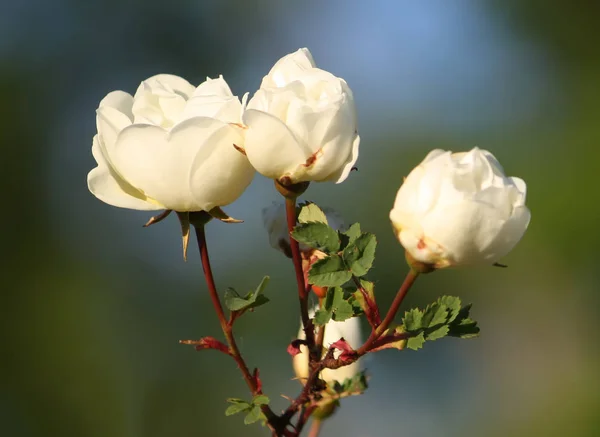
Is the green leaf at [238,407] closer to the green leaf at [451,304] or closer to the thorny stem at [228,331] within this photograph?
the thorny stem at [228,331]

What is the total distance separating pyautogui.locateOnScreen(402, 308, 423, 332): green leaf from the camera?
17.4 inches

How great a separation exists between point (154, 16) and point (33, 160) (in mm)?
1028

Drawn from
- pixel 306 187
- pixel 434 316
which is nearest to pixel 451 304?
pixel 434 316

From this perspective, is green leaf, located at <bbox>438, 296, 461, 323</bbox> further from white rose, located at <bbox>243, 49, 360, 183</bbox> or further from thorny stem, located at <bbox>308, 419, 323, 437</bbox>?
thorny stem, located at <bbox>308, 419, 323, 437</bbox>

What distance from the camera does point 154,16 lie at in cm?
367

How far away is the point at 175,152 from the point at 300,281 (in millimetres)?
120

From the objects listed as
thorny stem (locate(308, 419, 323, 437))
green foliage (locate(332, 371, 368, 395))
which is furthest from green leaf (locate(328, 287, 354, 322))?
thorny stem (locate(308, 419, 323, 437))

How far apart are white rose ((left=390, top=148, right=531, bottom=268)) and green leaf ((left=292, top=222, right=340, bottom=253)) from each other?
0.06 m

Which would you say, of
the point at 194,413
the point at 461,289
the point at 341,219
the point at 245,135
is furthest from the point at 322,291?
the point at 461,289

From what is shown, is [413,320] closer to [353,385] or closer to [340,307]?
[340,307]

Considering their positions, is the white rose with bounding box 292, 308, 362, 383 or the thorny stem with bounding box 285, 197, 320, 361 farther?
the white rose with bounding box 292, 308, 362, 383

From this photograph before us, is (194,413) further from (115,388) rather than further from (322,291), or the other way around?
(322,291)

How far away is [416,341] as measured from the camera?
444 mm

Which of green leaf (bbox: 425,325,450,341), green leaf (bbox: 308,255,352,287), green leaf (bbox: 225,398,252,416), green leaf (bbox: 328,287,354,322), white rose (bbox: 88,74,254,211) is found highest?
white rose (bbox: 88,74,254,211)
